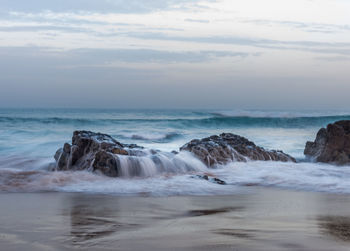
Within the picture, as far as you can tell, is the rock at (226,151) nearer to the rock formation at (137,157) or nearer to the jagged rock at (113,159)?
the rock formation at (137,157)

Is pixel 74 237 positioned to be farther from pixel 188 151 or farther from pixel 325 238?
pixel 188 151

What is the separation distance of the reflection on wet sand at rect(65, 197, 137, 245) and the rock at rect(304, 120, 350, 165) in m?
6.03

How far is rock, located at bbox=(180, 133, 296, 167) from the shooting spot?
878 centimetres

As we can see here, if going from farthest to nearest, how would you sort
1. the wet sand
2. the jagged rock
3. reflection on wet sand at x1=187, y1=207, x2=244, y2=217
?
the jagged rock < reflection on wet sand at x1=187, y1=207, x2=244, y2=217 < the wet sand

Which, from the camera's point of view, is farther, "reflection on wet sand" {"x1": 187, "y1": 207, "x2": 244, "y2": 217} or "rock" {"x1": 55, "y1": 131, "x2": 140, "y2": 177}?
"rock" {"x1": 55, "y1": 131, "x2": 140, "y2": 177}

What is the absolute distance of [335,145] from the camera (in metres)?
9.65

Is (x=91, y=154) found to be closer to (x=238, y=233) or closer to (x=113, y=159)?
(x=113, y=159)

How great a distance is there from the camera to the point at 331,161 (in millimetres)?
9359

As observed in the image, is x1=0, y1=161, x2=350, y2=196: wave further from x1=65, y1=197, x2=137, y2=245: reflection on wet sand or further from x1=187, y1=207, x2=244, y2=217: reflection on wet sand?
x1=187, y1=207, x2=244, y2=217: reflection on wet sand

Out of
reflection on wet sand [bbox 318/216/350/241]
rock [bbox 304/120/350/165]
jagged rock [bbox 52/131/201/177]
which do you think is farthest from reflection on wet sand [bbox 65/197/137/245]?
rock [bbox 304/120/350/165]

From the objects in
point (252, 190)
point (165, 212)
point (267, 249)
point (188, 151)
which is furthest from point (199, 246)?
point (188, 151)

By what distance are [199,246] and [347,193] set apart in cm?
372

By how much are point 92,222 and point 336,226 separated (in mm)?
2137

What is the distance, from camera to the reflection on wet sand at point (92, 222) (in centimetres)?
330
